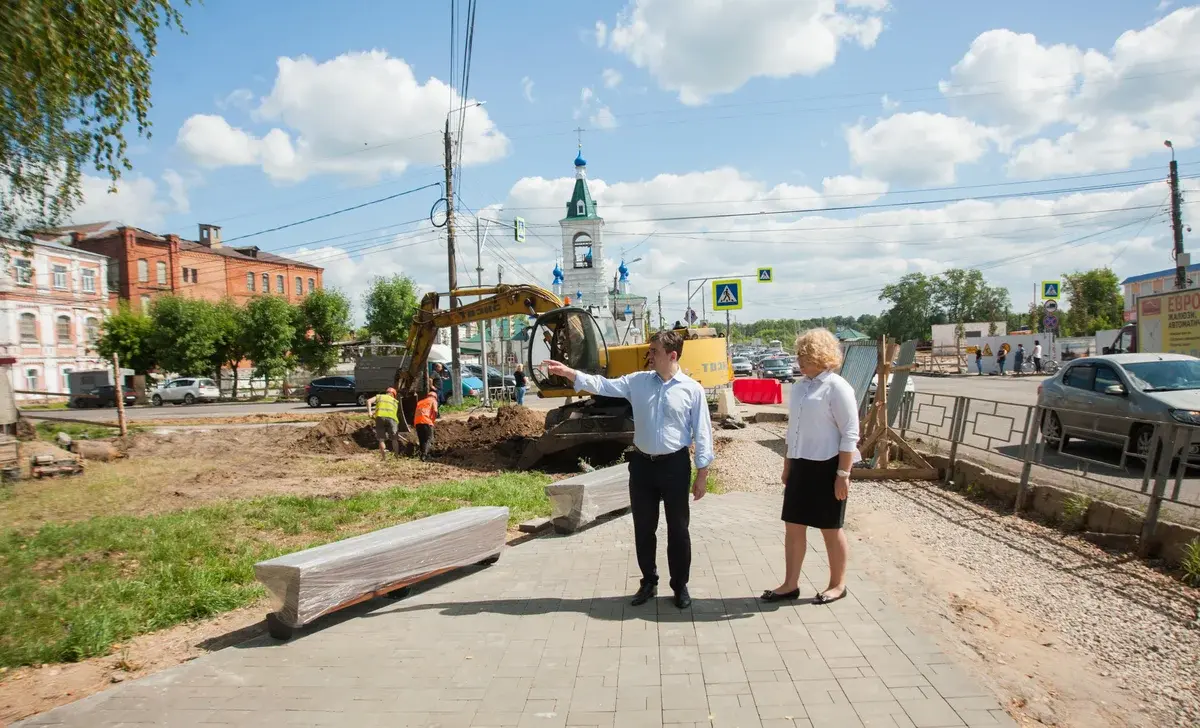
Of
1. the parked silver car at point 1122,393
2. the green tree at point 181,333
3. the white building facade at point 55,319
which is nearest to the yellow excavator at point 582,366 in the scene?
the parked silver car at point 1122,393

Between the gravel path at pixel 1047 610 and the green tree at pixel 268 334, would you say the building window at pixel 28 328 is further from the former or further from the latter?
the gravel path at pixel 1047 610

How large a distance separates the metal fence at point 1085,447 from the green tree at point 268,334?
139ft

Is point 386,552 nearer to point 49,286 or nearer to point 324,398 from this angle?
point 324,398

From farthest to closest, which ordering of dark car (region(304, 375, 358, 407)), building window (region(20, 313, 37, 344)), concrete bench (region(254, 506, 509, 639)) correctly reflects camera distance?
building window (region(20, 313, 37, 344)) → dark car (region(304, 375, 358, 407)) → concrete bench (region(254, 506, 509, 639))

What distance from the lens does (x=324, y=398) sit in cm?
3306

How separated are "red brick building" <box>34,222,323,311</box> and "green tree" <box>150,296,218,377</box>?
4.33m

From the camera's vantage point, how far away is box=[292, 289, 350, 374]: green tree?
155 feet

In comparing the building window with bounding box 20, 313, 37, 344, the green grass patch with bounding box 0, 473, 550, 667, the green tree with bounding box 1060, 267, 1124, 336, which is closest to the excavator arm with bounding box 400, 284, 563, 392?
the green grass patch with bounding box 0, 473, 550, 667

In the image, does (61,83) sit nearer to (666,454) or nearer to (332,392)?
(666,454)

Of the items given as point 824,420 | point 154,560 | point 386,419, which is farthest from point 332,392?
point 824,420

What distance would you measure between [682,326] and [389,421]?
6.37 m

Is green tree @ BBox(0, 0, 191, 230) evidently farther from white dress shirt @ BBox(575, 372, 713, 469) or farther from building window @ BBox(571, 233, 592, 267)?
building window @ BBox(571, 233, 592, 267)

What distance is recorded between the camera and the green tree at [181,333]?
42188 millimetres

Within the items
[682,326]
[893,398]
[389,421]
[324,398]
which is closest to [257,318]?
[324,398]
